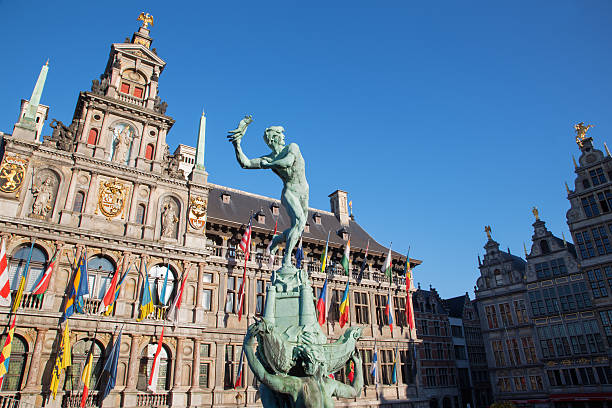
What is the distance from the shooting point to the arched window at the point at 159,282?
78.2 feet

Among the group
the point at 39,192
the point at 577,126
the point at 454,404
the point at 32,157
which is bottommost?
the point at 454,404

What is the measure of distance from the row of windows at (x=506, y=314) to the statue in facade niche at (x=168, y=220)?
31595 mm

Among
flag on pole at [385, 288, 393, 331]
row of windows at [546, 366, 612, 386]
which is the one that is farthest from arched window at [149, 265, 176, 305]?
row of windows at [546, 366, 612, 386]

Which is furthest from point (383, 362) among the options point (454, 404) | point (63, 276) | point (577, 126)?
point (577, 126)

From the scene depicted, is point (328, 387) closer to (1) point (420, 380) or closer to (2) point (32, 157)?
(2) point (32, 157)

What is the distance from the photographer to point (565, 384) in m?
34.7

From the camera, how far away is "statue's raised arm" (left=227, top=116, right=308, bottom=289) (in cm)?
1029

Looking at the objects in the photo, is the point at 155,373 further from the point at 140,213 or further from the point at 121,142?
the point at 121,142

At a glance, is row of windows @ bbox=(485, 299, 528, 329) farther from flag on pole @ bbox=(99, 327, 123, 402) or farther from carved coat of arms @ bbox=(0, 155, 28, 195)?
carved coat of arms @ bbox=(0, 155, 28, 195)

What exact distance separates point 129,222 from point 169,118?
24.9ft

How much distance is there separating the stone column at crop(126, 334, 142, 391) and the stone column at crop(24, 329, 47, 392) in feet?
12.8

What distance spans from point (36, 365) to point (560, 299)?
3841cm

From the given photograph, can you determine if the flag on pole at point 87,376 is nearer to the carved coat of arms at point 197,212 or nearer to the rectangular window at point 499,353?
the carved coat of arms at point 197,212

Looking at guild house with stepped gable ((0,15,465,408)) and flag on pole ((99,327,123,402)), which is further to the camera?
guild house with stepped gable ((0,15,465,408))
